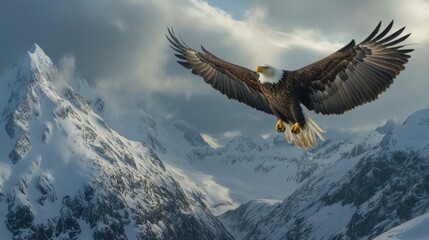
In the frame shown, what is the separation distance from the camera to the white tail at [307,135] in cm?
1864

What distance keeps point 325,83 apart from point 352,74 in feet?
2.72

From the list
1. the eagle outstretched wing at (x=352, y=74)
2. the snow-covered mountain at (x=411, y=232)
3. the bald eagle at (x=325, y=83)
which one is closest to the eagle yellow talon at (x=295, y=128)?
the bald eagle at (x=325, y=83)

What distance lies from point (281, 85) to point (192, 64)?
5.07 meters

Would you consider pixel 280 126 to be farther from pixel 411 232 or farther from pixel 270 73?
pixel 411 232

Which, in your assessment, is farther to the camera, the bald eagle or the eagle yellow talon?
the eagle yellow talon

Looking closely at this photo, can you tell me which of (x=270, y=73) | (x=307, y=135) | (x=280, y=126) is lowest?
(x=307, y=135)

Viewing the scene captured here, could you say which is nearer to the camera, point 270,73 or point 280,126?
point 270,73

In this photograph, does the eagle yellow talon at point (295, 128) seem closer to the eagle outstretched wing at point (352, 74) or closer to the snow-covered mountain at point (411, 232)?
the eagle outstretched wing at point (352, 74)

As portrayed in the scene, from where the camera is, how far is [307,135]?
1880cm

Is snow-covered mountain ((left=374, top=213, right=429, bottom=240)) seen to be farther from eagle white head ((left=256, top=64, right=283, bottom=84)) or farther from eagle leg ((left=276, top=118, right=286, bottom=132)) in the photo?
eagle white head ((left=256, top=64, right=283, bottom=84))

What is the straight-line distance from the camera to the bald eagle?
1703cm

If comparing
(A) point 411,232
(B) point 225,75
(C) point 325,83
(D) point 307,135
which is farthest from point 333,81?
(A) point 411,232

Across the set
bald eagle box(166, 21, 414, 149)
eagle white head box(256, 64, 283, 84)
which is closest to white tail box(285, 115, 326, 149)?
bald eagle box(166, 21, 414, 149)

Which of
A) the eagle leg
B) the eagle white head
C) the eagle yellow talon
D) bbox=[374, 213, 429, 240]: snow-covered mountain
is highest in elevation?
bbox=[374, 213, 429, 240]: snow-covered mountain
